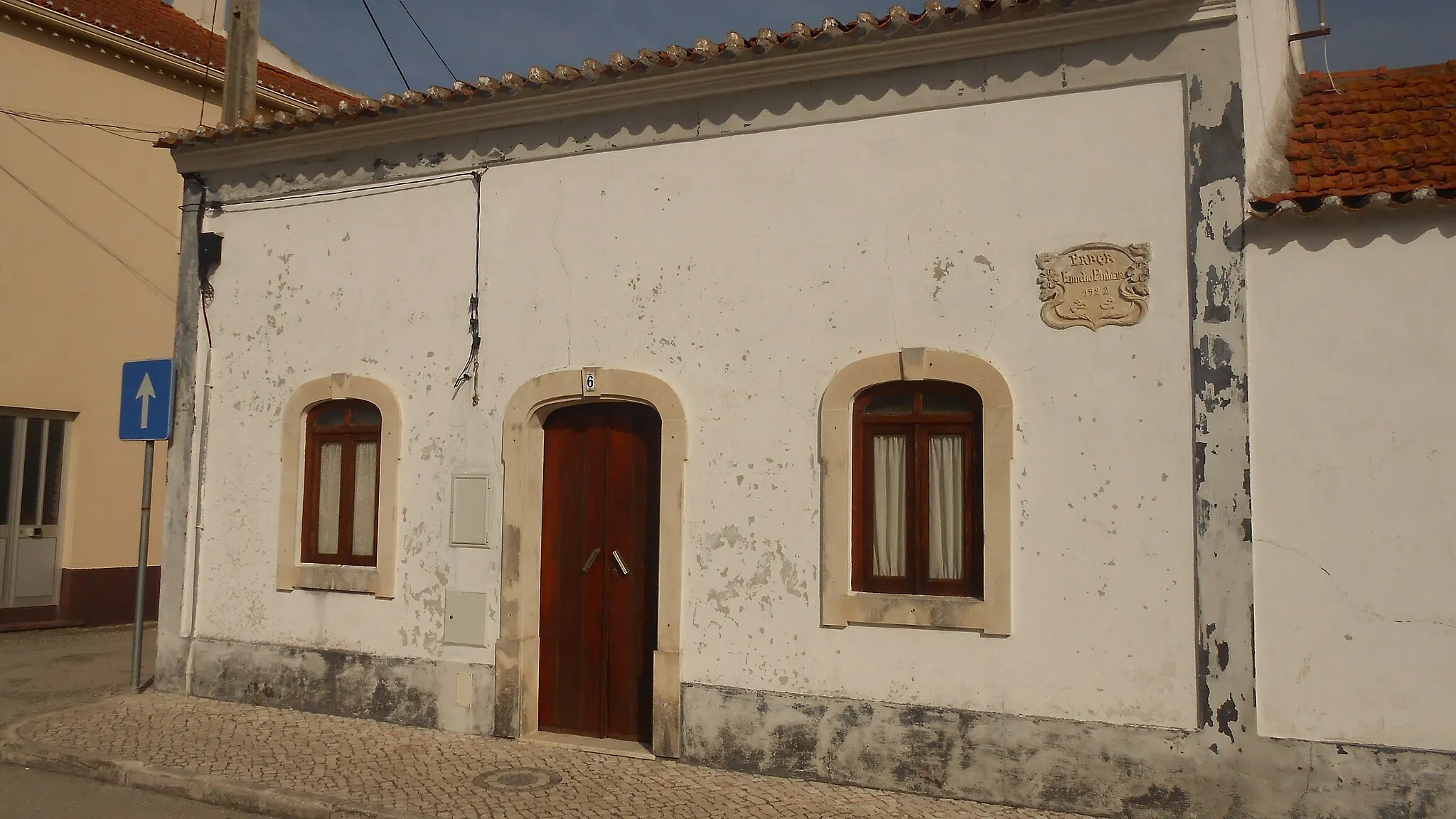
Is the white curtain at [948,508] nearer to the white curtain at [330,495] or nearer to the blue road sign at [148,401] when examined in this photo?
the white curtain at [330,495]

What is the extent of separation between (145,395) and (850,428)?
19.5 ft

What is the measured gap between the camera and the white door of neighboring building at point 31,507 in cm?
1279

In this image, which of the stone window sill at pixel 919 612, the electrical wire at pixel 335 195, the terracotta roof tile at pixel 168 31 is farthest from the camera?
the terracotta roof tile at pixel 168 31

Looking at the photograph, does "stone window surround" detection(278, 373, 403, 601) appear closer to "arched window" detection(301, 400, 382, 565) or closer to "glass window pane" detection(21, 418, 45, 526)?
"arched window" detection(301, 400, 382, 565)

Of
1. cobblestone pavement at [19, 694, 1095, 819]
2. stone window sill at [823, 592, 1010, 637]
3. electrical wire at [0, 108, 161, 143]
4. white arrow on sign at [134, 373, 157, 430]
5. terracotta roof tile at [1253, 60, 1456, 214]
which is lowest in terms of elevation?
cobblestone pavement at [19, 694, 1095, 819]

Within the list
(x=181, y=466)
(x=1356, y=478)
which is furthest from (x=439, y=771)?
(x=1356, y=478)

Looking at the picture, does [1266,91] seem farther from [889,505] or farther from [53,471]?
[53,471]

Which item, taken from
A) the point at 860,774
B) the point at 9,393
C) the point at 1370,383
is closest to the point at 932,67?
the point at 1370,383

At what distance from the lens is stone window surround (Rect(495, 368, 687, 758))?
278 inches

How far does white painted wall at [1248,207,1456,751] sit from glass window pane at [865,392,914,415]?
189 cm

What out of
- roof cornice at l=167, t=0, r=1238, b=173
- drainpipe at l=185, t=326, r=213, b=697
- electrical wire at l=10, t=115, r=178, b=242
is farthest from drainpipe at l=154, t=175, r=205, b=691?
electrical wire at l=10, t=115, r=178, b=242

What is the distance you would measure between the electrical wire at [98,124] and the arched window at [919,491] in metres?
10.9

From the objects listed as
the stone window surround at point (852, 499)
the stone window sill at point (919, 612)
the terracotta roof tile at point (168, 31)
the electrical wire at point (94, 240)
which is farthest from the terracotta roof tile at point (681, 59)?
the terracotta roof tile at point (168, 31)

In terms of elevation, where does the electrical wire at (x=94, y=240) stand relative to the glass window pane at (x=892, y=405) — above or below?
above
